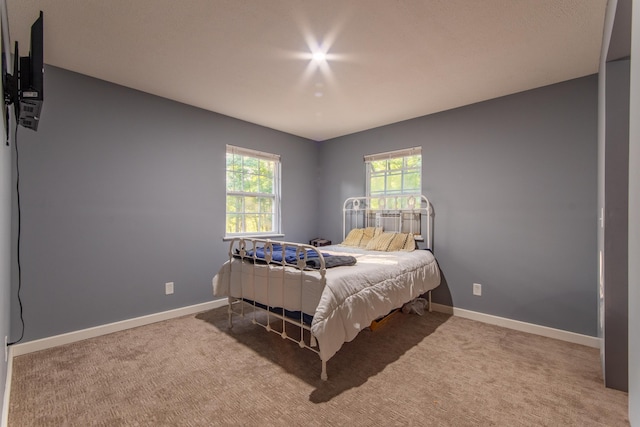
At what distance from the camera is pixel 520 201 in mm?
2938

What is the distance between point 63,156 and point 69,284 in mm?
1091

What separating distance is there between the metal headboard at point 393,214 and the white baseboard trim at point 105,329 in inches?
84.2

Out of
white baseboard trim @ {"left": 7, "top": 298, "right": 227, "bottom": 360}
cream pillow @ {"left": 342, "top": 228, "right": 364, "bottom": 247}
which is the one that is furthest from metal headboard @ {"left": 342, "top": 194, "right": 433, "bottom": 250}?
white baseboard trim @ {"left": 7, "top": 298, "right": 227, "bottom": 360}

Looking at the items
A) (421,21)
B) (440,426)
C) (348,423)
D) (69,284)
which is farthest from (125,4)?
(440,426)

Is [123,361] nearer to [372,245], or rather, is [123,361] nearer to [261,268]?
[261,268]

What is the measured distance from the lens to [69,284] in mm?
2537

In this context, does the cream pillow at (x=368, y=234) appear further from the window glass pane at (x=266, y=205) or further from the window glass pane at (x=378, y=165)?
the window glass pane at (x=266, y=205)

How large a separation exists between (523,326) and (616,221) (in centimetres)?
148

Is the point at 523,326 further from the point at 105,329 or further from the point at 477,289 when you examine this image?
the point at 105,329

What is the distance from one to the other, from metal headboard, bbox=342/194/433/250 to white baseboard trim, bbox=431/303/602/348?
2.41 feet

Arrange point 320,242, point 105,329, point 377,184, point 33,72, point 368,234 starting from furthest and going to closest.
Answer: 1. point 320,242
2. point 377,184
3. point 368,234
4. point 105,329
5. point 33,72

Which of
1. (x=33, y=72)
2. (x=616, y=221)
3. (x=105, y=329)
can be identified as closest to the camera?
(x=33, y=72)

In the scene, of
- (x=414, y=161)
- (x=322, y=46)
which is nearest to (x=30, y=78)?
(x=322, y=46)

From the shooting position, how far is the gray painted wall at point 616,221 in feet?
6.02
